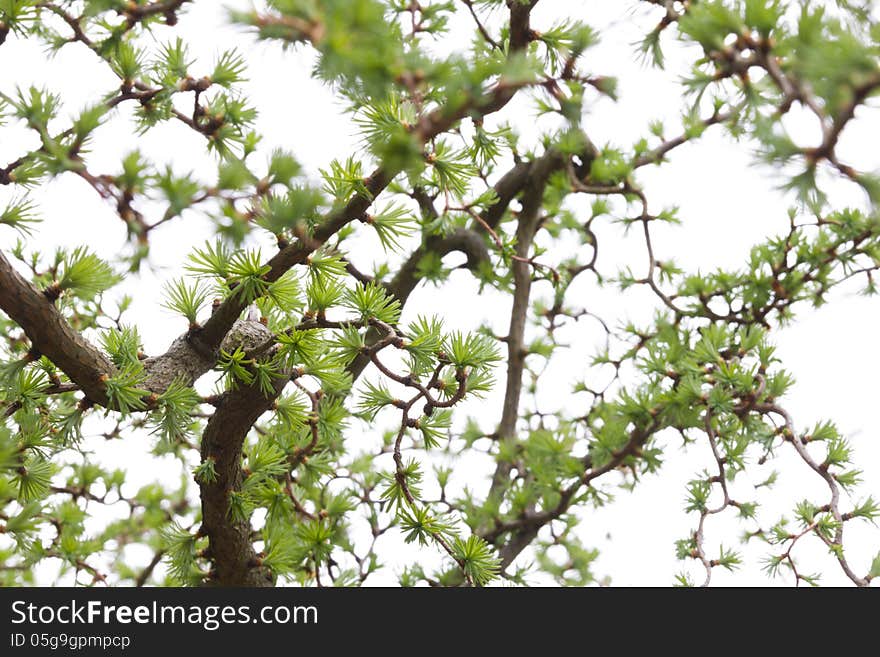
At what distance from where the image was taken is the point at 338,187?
750 mm

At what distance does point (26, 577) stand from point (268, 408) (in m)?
0.76

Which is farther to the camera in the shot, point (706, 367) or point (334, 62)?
point (706, 367)

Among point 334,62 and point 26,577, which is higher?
point 26,577

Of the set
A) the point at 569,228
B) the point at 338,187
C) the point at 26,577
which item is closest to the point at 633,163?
the point at 569,228

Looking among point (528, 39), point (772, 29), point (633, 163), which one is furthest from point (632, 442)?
point (772, 29)

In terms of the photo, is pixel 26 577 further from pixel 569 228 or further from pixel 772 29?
pixel 772 29

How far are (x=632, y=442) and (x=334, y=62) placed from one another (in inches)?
28.9

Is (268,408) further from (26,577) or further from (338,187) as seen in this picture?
(26,577)

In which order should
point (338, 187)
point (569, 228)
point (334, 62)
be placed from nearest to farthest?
point (334, 62) < point (338, 187) < point (569, 228)

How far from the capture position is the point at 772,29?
480mm
